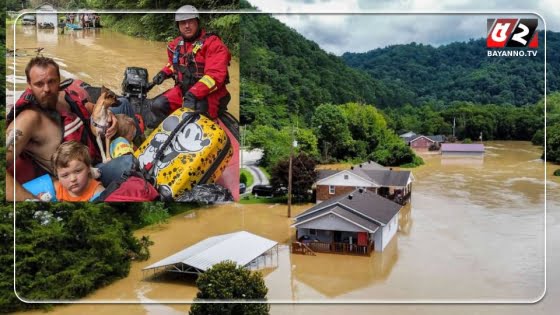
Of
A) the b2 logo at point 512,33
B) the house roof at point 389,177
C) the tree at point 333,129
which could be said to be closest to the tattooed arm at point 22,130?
the tree at point 333,129

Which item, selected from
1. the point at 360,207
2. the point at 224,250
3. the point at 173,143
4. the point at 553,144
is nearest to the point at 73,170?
the point at 173,143

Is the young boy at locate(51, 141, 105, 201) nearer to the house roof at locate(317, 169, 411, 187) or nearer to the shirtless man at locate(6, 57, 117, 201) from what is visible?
the shirtless man at locate(6, 57, 117, 201)

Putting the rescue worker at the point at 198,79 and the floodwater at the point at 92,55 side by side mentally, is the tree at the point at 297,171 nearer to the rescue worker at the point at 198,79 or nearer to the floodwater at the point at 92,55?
the rescue worker at the point at 198,79

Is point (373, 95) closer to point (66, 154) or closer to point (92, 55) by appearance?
point (92, 55)

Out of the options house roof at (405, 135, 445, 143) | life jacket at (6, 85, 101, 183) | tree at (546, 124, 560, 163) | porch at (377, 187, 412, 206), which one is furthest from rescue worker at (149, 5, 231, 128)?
tree at (546, 124, 560, 163)

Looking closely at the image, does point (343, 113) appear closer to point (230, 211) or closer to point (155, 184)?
point (230, 211)
